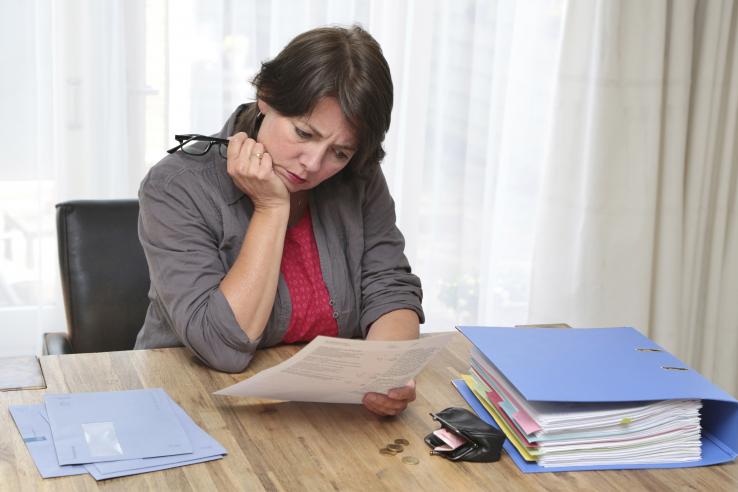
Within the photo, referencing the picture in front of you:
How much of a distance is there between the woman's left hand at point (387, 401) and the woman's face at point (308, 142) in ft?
1.38

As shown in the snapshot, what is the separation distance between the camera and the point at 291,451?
126 cm

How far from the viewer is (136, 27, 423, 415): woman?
1540 millimetres

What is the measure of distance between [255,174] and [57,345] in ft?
2.01

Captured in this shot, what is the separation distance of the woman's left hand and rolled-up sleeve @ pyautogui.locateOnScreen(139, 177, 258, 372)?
10.2 inches

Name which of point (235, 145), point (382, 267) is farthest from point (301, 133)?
point (382, 267)

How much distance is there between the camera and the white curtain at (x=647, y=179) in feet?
9.56

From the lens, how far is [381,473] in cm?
122

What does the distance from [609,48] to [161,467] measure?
2.15m

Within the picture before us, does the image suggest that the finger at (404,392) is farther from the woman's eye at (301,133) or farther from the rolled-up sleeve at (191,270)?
the woman's eye at (301,133)

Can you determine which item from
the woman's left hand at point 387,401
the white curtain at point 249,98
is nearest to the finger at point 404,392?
the woman's left hand at point 387,401

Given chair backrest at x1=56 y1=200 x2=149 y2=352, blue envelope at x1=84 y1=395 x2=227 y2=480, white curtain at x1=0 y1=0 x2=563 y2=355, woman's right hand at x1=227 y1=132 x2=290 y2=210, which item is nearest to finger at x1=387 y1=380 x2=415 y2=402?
blue envelope at x1=84 y1=395 x2=227 y2=480

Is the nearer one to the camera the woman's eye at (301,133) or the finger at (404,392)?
the finger at (404,392)

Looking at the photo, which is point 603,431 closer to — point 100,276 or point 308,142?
point 308,142

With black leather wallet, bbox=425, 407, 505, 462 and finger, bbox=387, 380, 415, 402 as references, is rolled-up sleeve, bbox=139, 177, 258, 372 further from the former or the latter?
black leather wallet, bbox=425, 407, 505, 462
